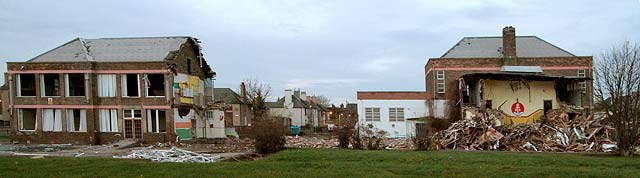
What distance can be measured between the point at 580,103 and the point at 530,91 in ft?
13.7

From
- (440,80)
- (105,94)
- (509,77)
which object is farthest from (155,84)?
(509,77)

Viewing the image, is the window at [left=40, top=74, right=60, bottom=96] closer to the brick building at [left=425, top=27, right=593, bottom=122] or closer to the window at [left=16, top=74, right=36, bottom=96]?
the window at [left=16, top=74, right=36, bottom=96]

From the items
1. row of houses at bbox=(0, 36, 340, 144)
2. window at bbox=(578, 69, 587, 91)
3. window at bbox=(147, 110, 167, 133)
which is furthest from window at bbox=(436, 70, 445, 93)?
window at bbox=(147, 110, 167, 133)

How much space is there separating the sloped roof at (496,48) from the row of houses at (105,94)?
67.4 ft

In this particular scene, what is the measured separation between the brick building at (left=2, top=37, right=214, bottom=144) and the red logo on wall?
22788 millimetres

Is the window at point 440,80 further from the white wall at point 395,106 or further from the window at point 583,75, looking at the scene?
the window at point 583,75

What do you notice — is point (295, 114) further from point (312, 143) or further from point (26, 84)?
point (312, 143)

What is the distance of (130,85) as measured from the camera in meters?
36.4

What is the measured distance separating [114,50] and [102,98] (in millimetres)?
3985

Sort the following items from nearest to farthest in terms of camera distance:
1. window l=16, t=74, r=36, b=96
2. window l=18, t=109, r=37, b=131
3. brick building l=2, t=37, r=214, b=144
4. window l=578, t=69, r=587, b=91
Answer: brick building l=2, t=37, r=214, b=144 → window l=18, t=109, r=37, b=131 → window l=16, t=74, r=36, b=96 → window l=578, t=69, r=587, b=91

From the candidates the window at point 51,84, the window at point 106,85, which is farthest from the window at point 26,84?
the window at point 106,85

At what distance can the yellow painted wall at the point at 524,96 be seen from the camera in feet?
125

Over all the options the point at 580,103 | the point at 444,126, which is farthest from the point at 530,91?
Result: the point at 444,126

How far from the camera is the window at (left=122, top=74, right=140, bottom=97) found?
35.7m
